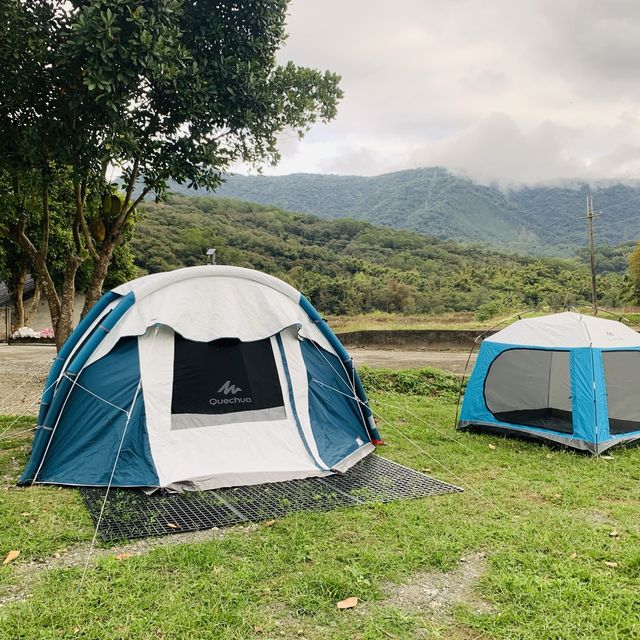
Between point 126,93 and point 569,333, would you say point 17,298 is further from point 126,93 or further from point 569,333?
point 569,333

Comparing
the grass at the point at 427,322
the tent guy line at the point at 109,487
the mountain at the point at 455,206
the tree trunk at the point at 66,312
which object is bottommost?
the grass at the point at 427,322

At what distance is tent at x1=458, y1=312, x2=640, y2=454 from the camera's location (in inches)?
240

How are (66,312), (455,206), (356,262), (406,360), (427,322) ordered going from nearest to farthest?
1. (66,312)
2. (406,360)
3. (427,322)
4. (356,262)
5. (455,206)

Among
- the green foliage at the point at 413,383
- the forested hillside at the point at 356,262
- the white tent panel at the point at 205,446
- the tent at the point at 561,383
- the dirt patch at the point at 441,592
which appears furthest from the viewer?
the forested hillside at the point at 356,262

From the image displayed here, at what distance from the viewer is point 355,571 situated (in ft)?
10.7

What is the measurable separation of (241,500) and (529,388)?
14.2 ft

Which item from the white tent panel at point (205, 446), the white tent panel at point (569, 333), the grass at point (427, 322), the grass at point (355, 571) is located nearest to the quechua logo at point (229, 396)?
the white tent panel at point (205, 446)

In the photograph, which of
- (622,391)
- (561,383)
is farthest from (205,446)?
(561,383)

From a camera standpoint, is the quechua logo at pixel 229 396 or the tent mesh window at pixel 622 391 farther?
the tent mesh window at pixel 622 391

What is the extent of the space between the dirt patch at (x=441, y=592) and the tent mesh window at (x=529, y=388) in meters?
3.78

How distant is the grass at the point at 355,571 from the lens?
2.74m

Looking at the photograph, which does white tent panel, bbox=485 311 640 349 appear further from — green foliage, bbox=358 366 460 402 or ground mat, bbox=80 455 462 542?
green foliage, bbox=358 366 460 402

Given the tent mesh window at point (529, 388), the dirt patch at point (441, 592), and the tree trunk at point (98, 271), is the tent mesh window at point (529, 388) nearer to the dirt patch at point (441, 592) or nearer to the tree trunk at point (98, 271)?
the dirt patch at point (441, 592)

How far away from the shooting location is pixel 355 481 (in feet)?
16.4
